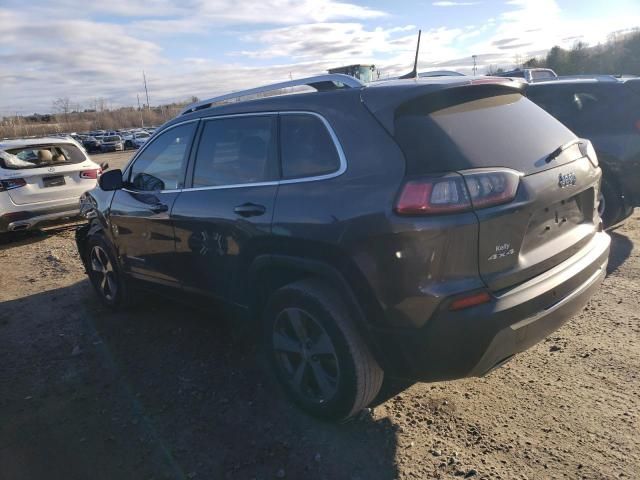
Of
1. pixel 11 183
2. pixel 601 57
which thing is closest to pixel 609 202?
pixel 11 183

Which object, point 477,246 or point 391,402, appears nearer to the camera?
point 477,246

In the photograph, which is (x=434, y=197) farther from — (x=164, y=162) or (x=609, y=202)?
(x=609, y=202)

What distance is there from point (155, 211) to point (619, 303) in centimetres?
371

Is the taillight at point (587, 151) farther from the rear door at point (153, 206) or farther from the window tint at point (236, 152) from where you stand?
the rear door at point (153, 206)

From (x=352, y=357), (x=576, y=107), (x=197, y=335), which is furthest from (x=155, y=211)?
(x=576, y=107)

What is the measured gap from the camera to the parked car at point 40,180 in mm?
8094

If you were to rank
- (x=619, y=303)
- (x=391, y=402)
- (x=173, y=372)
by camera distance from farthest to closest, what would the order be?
(x=619, y=303) < (x=173, y=372) < (x=391, y=402)

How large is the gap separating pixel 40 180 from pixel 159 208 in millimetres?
5466

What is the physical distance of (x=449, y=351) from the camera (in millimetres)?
2449

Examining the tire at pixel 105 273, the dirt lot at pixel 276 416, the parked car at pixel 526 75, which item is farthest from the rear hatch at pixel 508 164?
the tire at pixel 105 273

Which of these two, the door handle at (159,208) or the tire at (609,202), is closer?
the door handle at (159,208)

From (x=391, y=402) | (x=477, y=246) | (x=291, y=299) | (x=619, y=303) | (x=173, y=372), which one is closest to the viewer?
(x=477, y=246)

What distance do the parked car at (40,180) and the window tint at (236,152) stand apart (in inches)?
227

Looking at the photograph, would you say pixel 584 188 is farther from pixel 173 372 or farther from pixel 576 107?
pixel 576 107
